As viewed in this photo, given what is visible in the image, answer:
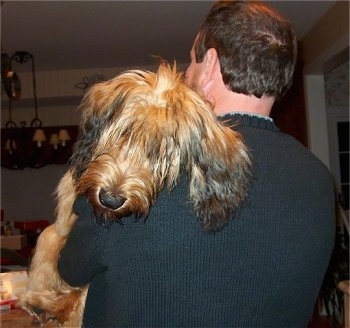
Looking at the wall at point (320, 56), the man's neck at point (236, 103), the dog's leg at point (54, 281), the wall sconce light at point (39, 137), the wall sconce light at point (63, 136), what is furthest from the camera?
the wall sconce light at point (63, 136)

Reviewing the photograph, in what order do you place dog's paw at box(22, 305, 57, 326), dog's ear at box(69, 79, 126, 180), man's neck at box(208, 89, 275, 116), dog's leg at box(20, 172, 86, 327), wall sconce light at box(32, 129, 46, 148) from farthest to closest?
wall sconce light at box(32, 129, 46, 148), dog's paw at box(22, 305, 57, 326), dog's leg at box(20, 172, 86, 327), man's neck at box(208, 89, 275, 116), dog's ear at box(69, 79, 126, 180)

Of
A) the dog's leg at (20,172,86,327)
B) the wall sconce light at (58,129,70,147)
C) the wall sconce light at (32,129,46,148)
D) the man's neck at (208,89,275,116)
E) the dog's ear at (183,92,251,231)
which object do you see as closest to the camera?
the dog's ear at (183,92,251,231)

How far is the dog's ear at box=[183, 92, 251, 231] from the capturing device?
103 cm

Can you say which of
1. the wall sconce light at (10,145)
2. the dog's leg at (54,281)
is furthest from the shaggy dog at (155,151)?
the wall sconce light at (10,145)

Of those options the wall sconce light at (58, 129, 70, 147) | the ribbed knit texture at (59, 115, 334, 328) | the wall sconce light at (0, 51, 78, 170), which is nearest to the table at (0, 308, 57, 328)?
the ribbed knit texture at (59, 115, 334, 328)

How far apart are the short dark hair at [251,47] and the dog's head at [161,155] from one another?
0.52 feet

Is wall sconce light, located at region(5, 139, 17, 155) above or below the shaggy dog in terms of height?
below

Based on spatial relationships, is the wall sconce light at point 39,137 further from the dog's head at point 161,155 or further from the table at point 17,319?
the dog's head at point 161,155

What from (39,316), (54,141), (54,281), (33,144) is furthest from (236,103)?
(33,144)

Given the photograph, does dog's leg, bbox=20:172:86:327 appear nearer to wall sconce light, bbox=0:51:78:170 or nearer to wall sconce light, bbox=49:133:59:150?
wall sconce light, bbox=0:51:78:170

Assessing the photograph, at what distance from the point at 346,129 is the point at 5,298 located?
6576 mm

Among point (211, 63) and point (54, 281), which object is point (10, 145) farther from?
point (211, 63)

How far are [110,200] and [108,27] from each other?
4.76 meters

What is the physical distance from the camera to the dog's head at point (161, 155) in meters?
1.04
